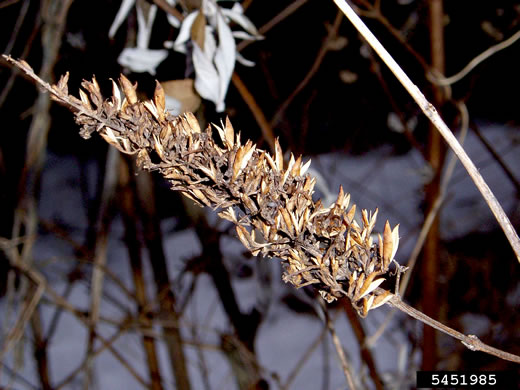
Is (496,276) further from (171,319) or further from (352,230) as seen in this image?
(352,230)

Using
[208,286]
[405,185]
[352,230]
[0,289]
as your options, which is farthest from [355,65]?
[0,289]

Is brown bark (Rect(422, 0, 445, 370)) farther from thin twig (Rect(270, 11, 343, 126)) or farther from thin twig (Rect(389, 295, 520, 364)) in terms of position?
thin twig (Rect(389, 295, 520, 364))

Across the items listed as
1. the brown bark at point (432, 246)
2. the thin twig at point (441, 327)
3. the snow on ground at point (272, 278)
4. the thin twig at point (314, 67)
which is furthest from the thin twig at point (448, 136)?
the snow on ground at point (272, 278)

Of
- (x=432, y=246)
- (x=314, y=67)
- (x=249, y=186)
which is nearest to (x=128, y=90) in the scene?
(x=249, y=186)

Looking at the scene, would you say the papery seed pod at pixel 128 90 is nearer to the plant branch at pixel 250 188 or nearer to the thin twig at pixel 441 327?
the plant branch at pixel 250 188

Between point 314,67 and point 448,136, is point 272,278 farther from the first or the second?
point 448,136

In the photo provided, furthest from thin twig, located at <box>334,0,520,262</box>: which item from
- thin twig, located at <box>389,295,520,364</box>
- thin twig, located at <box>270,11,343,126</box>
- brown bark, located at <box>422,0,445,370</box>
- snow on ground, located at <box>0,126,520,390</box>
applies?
snow on ground, located at <box>0,126,520,390</box>

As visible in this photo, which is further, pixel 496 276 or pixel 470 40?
pixel 496 276
